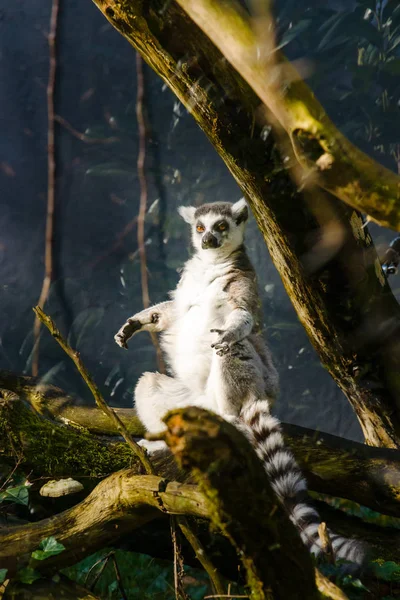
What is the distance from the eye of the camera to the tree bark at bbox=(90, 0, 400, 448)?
5.52ft

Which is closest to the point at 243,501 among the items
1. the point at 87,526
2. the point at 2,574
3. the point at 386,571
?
the point at 87,526

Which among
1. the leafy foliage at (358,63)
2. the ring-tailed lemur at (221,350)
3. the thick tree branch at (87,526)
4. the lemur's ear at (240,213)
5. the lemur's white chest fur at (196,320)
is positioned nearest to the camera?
the thick tree branch at (87,526)

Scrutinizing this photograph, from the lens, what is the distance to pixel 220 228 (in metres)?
2.56

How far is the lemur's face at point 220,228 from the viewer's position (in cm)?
254

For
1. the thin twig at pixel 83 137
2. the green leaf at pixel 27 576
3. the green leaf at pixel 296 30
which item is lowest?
the green leaf at pixel 27 576

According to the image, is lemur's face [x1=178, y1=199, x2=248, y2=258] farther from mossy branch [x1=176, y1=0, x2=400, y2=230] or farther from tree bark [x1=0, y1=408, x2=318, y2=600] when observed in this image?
tree bark [x1=0, y1=408, x2=318, y2=600]

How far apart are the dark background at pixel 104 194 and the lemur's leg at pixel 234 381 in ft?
7.08

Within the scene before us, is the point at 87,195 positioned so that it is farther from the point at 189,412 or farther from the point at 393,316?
the point at 189,412

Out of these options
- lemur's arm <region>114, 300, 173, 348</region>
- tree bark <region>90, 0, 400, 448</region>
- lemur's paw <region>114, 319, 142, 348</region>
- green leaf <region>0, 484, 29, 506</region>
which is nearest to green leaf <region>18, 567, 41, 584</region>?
green leaf <region>0, 484, 29, 506</region>

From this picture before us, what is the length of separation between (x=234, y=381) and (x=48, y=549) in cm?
85

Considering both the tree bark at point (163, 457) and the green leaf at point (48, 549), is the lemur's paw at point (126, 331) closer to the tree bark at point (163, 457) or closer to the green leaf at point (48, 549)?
the tree bark at point (163, 457)

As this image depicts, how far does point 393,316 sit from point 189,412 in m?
1.46

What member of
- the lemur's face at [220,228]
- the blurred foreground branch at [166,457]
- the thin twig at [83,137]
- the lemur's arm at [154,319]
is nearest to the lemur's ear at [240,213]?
the lemur's face at [220,228]

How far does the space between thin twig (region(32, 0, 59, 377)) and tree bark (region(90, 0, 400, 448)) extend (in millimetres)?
2577
